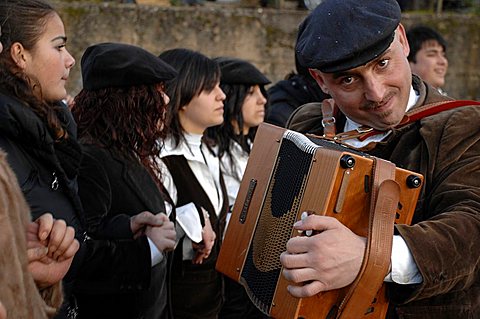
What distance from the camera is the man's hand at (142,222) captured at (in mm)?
3232

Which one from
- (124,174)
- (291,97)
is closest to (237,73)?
(291,97)

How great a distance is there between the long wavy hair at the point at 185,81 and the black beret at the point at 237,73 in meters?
0.69

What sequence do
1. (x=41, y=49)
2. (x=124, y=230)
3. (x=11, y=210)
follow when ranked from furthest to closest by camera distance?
(x=124, y=230), (x=41, y=49), (x=11, y=210)

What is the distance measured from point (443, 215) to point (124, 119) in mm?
1711

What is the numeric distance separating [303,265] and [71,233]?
0.75m

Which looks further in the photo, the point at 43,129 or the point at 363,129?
the point at 43,129

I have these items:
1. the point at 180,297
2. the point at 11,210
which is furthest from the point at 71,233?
the point at 180,297

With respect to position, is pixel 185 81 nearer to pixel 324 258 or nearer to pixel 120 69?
pixel 120 69

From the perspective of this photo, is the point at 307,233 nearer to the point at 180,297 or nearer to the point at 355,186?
the point at 355,186

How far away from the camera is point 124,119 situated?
3.44 m

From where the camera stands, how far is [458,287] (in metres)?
2.18

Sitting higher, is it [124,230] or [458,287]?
[458,287]

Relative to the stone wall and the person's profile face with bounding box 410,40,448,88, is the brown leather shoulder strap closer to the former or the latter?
the person's profile face with bounding box 410,40,448,88

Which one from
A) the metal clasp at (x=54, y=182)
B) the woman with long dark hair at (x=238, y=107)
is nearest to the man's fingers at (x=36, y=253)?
the metal clasp at (x=54, y=182)
